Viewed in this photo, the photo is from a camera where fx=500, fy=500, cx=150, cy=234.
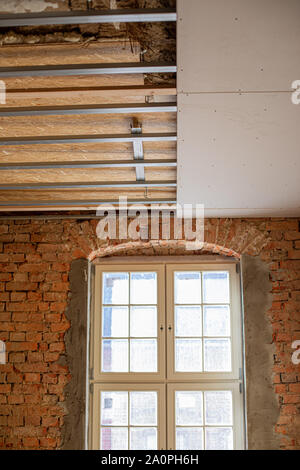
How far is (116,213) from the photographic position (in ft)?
15.9

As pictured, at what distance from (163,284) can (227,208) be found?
44.1 inches

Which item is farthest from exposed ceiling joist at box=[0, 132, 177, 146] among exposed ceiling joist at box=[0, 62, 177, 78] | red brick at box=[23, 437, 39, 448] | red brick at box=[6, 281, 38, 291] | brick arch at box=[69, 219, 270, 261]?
red brick at box=[23, 437, 39, 448]

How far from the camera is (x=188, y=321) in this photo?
5.03 metres

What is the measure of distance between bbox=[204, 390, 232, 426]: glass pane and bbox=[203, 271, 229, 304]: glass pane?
89cm

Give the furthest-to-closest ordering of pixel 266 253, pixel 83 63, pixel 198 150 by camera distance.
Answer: pixel 266 253, pixel 198 150, pixel 83 63

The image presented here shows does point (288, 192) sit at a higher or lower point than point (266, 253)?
higher

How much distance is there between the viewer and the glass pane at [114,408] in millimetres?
4875

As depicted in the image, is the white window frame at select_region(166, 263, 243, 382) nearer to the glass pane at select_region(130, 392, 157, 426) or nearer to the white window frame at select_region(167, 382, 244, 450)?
the white window frame at select_region(167, 382, 244, 450)

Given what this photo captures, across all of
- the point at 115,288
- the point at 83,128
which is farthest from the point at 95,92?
the point at 115,288

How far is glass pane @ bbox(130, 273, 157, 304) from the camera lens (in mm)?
5078

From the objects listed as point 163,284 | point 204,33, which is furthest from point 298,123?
point 163,284

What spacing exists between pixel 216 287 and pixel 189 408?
1.21 metres

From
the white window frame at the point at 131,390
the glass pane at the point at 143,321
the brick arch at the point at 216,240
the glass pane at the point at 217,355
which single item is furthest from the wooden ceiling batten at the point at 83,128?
the white window frame at the point at 131,390
